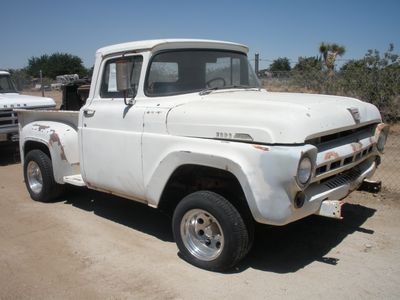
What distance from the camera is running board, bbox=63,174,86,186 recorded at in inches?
217

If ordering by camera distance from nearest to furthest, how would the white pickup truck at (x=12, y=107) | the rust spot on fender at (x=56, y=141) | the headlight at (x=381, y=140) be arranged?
the headlight at (x=381, y=140)
the rust spot on fender at (x=56, y=141)
the white pickup truck at (x=12, y=107)

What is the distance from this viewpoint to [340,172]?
411cm

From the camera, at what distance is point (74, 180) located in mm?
5648

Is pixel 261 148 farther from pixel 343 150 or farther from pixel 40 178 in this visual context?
pixel 40 178

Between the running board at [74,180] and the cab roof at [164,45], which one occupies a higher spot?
the cab roof at [164,45]

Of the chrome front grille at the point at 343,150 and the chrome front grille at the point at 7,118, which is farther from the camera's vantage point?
the chrome front grille at the point at 7,118

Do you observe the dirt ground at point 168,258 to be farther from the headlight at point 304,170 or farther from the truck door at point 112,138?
the headlight at point 304,170

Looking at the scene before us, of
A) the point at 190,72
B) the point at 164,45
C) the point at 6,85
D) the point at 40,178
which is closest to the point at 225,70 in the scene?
the point at 190,72

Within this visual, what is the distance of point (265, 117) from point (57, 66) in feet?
203

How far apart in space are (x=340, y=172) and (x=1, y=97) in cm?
840

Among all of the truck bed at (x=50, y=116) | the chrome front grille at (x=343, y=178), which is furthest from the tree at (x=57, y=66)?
the chrome front grille at (x=343, y=178)

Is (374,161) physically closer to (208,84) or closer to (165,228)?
(208,84)

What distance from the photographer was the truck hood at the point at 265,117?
3.45 metres

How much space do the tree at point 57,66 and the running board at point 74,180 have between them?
2203 inches
